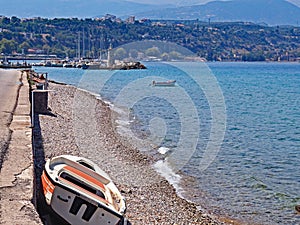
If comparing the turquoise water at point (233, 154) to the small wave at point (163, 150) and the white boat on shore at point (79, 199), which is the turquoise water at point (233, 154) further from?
the white boat on shore at point (79, 199)

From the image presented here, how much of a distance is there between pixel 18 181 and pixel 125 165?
9574 millimetres

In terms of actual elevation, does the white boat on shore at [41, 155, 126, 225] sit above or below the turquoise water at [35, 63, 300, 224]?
above

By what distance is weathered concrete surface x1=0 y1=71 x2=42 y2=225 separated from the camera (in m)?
8.73

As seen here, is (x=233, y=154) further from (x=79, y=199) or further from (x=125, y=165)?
(x=79, y=199)

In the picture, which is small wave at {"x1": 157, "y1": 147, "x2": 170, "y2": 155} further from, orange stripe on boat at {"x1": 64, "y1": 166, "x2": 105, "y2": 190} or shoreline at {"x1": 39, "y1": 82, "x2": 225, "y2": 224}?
orange stripe on boat at {"x1": 64, "y1": 166, "x2": 105, "y2": 190}

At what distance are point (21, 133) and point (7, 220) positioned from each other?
7.25 metres

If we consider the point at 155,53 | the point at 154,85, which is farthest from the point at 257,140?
the point at 155,53

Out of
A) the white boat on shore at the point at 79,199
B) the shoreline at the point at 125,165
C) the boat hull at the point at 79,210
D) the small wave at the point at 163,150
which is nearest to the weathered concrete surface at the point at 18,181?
the white boat on shore at the point at 79,199

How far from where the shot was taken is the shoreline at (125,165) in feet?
46.9

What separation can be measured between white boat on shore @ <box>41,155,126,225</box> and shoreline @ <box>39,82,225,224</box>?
168 centimetres

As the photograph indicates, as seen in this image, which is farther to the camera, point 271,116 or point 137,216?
point 271,116

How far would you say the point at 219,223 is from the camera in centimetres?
1447

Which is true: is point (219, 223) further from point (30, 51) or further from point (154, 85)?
point (30, 51)

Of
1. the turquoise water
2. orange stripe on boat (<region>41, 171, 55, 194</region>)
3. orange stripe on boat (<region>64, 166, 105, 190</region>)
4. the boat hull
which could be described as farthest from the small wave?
the boat hull
